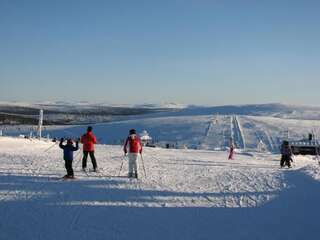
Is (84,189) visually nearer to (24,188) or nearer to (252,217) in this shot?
(24,188)

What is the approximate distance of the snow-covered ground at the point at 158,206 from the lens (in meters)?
11.4

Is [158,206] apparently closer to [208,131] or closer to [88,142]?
[88,142]

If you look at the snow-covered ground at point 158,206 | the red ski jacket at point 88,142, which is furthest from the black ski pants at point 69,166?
the red ski jacket at point 88,142

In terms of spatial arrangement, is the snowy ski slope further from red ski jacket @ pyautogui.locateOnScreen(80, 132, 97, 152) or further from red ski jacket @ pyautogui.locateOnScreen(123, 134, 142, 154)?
red ski jacket @ pyautogui.locateOnScreen(123, 134, 142, 154)

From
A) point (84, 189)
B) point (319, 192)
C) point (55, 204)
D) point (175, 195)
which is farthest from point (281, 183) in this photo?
point (55, 204)

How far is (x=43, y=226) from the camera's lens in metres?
11.3

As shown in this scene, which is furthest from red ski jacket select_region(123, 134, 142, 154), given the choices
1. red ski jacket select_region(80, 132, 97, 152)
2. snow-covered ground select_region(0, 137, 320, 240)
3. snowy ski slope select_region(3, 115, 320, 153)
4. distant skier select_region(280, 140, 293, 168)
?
snowy ski slope select_region(3, 115, 320, 153)

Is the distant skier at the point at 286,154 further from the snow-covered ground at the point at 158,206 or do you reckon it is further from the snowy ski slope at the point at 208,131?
Result: the snowy ski slope at the point at 208,131

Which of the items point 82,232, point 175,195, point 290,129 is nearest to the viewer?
point 82,232

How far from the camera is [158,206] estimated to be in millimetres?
13281

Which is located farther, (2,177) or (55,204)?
(2,177)

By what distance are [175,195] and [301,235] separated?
4087 mm

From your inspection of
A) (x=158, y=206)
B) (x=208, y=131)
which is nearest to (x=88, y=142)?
(x=158, y=206)

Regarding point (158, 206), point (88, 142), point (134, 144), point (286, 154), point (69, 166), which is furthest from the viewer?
point (286, 154)
